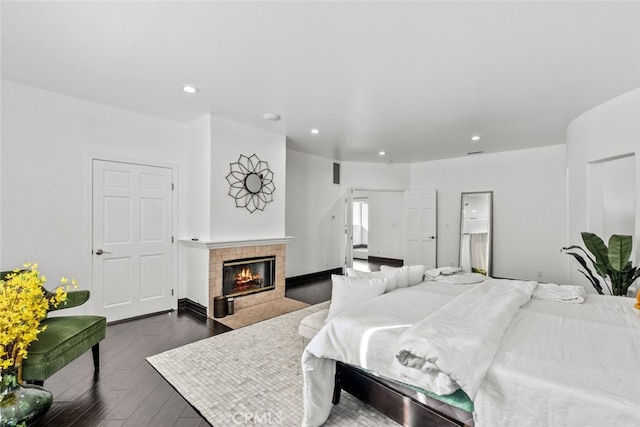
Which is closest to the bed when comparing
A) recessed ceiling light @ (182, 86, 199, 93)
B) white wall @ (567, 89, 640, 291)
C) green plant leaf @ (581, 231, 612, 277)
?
green plant leaf @ (581, 231, 612, 277)

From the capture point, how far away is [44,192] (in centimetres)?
322

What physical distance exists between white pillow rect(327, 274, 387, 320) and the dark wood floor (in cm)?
116

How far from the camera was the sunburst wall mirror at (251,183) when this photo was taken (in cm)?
429

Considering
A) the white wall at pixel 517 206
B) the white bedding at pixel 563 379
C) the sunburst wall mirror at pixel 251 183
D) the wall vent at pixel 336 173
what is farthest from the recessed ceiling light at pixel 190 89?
the white wall at pixel 517 206

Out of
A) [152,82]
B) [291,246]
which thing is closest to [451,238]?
[291,246]

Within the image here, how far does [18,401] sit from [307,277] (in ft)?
15.8

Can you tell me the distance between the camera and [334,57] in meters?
2.47

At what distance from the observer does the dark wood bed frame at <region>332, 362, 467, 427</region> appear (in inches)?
63.1

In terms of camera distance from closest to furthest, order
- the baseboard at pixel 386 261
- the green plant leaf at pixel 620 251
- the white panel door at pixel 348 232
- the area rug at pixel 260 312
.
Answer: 1. the green plant leaf at pixel 620 251
2. the area rug at pixel 260 312
3. the white panel door at pixel 348 232
4. the baseboard at pixel 386 261

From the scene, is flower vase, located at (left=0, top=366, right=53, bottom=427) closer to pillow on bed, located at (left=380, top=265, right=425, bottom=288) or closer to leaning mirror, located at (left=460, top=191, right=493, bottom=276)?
pillow on bed, located at (left=380, top=265, right=425, bottom=288)

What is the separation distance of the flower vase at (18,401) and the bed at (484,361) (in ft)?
5.25

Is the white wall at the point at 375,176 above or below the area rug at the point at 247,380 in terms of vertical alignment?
above

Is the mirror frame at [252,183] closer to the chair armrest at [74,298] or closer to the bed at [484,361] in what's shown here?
the chair armrest at [74,298]

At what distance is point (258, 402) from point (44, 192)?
125 inches
